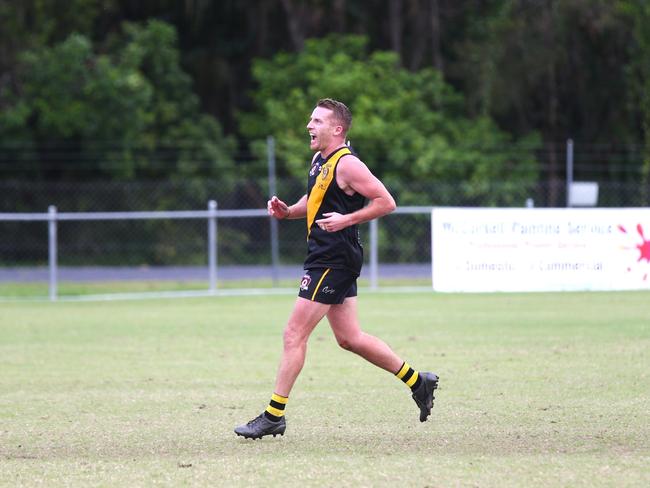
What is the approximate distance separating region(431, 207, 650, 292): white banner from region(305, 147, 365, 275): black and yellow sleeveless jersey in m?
2.98

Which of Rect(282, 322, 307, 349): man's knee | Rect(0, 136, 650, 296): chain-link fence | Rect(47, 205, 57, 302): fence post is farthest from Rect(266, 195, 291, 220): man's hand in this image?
Rect(0, 136, 650, 296): chain-link fence

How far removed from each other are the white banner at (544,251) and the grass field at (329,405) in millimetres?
834

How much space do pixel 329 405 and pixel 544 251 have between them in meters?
2.97

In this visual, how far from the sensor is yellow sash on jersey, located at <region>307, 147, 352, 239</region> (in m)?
7.78

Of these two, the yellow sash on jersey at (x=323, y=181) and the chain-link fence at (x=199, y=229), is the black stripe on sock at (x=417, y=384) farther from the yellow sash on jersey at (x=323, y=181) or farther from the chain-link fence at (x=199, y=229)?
the chain-link fence at (x=199, y=229)

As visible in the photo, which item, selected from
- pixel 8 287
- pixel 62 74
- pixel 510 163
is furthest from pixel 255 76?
pixel 8 287

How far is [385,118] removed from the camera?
3228 cm

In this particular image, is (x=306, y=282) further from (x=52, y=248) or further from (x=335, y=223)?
(x=52, y=248)

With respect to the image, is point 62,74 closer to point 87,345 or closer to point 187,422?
point 87,345

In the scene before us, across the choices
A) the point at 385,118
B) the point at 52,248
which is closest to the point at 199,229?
the point at 385,118

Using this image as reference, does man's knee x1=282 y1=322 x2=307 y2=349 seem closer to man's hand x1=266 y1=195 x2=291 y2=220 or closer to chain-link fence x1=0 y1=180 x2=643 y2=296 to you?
man's hand x1=266 y1=195 x2=291 y2=220

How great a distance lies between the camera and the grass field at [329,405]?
6598 millimetres

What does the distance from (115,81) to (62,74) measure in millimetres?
1350

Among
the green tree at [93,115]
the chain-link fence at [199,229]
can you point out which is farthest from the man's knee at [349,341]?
the green tree at [93,115]
